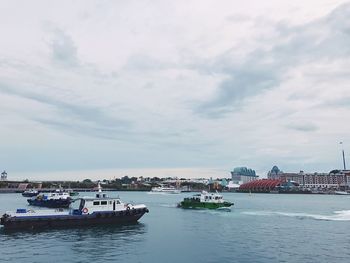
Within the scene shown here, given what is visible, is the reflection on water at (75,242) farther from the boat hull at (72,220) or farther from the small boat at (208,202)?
the small boat at (208,202)

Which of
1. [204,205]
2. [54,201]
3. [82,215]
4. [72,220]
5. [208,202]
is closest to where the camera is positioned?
[72,220]

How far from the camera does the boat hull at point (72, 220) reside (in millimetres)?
58719

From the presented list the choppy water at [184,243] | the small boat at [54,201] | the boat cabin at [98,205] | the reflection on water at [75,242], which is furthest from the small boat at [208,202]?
the reflection on water at [75,242]

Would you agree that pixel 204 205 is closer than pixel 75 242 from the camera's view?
No

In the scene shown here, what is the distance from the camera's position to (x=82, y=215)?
63.3 metres

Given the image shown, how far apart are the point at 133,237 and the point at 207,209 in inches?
1929

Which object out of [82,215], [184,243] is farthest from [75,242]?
[184,243]

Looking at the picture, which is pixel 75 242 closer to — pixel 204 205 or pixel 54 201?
pixel 204 205

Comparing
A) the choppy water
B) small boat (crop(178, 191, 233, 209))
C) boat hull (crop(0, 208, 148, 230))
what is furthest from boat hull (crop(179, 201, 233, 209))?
boat hull (crop(0, 208, 148, 230))

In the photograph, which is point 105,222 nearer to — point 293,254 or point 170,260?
point 170,260

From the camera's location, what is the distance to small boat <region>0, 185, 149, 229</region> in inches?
2329

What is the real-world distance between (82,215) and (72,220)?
1.71m

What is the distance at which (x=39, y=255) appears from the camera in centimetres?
4169

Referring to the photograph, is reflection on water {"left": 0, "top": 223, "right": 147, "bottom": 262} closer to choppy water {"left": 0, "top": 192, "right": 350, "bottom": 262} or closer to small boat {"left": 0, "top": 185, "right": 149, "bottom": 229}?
choppy water {"left": 0, "top": 192, "right": 350, "bottom": 262}
